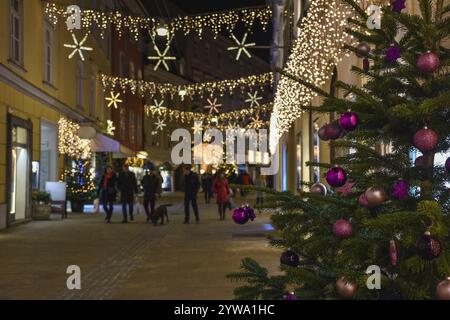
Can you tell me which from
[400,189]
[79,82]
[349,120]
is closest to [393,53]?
[349,120]

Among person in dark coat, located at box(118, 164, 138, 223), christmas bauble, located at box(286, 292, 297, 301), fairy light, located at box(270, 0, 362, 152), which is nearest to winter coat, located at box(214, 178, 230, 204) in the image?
person in dark coat, located at box(118, 164, 138, 223)

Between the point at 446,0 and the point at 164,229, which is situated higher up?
the point at 446,0

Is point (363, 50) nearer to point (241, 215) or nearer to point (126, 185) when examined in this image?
point (241, 215)

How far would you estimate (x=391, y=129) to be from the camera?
3.83 meters

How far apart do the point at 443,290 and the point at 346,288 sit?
53 centimetres

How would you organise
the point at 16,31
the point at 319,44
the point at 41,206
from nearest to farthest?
the point at 319,44
the point at 16,31
the point at 41,206

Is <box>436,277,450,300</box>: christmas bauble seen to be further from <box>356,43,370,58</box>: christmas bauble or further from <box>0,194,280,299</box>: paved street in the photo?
<box>0,194,280,299</box>: paved street

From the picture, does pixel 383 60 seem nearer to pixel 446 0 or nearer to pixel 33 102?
pixel 446 0

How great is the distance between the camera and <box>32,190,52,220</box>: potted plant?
2016 centimetres

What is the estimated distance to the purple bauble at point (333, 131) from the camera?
4.17m

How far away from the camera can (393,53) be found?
3852 millimetres

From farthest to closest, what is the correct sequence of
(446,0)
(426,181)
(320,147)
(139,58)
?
(139,58)
(320,147)
(446,0)
(426,181)
